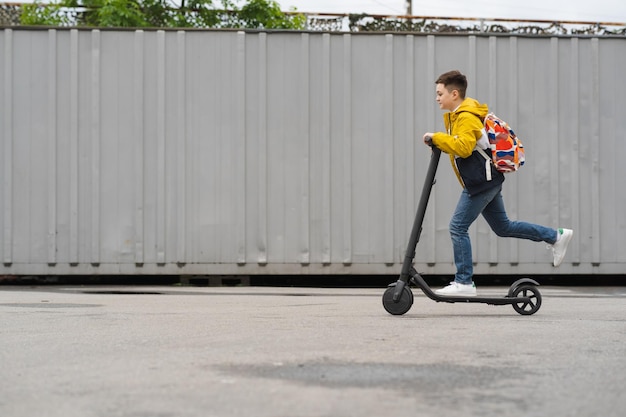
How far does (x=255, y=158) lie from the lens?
36.1 ft

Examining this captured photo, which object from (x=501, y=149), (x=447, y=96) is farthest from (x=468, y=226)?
(x=447, y=96)

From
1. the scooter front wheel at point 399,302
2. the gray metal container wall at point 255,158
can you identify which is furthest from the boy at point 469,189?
the gray metal container wall at point 255,158

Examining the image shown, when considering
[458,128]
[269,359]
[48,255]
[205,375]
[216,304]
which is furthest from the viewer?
[48,255]

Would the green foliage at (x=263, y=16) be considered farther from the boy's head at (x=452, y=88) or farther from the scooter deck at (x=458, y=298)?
the scooter deck at (x=458, y=298)

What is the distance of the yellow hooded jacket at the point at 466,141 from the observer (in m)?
6.40

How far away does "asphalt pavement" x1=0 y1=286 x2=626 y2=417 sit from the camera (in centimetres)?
368

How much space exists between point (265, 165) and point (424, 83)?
1922mm

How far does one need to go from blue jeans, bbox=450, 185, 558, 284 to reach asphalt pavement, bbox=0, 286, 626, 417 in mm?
345

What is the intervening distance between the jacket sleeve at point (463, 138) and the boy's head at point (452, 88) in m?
0.23

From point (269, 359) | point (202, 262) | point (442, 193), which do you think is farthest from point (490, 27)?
point (269, 359)

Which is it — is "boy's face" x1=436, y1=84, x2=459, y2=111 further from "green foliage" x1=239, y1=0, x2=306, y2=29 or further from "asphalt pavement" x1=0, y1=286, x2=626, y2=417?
"green foliage" x1=239, y1=0, x2=306, y2=29

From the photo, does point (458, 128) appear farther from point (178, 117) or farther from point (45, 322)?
point (178, 117)

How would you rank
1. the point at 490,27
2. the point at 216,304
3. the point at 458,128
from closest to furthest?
1. the point at 458,128
2. the point at 216,304
3. the point at 490,27

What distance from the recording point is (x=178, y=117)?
10984 mm
